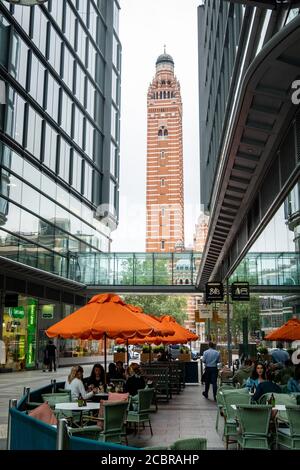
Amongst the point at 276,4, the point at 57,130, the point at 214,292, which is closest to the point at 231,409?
the point at 276,4

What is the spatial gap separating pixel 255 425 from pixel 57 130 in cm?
3206

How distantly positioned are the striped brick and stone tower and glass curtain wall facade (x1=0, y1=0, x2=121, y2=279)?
3809 inches

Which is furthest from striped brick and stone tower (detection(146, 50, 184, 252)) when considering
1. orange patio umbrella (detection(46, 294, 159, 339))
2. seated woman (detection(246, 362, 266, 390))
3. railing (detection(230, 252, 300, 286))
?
orange patio umbrella (detection(46, 294, 159, 339))

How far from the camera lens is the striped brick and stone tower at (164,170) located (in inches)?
5989

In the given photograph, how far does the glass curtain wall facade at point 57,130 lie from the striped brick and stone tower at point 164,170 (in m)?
96.7

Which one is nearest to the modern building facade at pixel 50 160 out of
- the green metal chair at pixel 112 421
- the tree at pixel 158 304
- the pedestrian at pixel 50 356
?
the pedestrian at pixel 50 356

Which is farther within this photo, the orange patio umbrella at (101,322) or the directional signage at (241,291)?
the directional signage at (241,291)

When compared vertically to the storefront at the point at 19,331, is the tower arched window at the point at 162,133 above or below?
above

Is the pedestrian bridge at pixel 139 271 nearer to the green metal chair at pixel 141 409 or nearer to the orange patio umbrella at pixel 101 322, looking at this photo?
the orange patio umbrella at pixel 101 322

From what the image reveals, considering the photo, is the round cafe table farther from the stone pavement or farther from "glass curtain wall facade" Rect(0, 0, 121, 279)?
"glass curtain wall facade" Rect(0, 0, 121, 279)

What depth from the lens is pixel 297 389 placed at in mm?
11719

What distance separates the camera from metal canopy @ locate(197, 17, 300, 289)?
8.18 metres

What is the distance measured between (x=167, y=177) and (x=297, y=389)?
471 ft
